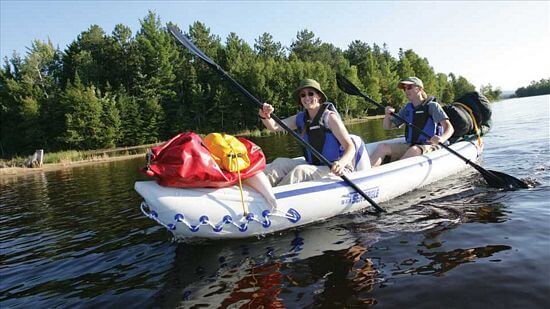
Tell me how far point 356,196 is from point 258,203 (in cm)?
165

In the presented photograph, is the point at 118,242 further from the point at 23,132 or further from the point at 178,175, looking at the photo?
the point at 23,132

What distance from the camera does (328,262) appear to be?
13.3 ft

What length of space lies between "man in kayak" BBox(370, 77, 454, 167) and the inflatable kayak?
1.21 metres

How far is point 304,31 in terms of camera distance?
7438 cm

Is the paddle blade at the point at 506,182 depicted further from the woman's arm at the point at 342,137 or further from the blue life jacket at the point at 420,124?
the woman's arm at the point at 342,137

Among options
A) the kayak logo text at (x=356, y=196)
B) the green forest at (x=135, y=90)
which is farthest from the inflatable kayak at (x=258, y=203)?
the green forest at (x=135, y=90)

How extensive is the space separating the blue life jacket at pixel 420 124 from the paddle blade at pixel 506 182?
1.29m

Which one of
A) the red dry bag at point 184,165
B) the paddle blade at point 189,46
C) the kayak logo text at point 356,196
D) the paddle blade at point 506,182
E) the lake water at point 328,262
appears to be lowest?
the lake water at point 328,262

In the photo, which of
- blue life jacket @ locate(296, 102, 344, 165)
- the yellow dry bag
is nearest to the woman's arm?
blue life jacket @ locate(296, 102, 344, 165)

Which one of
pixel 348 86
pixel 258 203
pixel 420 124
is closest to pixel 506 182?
pixel 420 124

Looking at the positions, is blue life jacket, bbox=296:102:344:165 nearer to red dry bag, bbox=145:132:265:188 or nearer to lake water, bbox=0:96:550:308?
lake water, bbox=0:96:550:308

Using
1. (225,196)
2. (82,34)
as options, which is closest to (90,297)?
(225,196)

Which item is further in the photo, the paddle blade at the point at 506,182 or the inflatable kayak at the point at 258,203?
the paddle blade at the point at 506,182

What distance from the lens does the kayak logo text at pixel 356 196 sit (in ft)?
17.8
